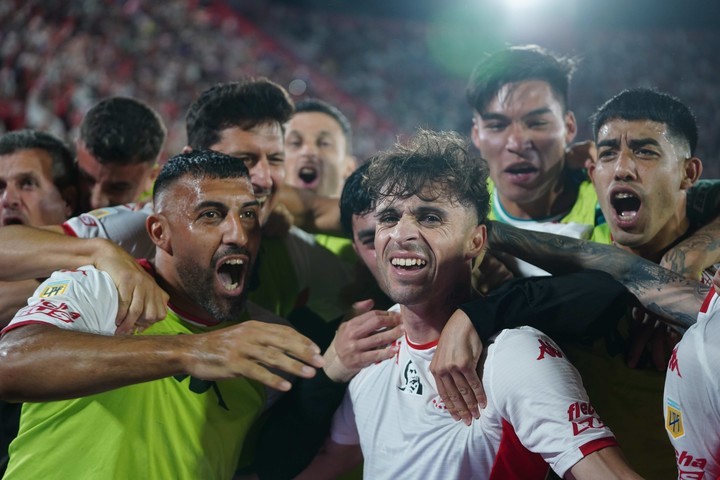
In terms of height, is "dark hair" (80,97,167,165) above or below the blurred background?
below

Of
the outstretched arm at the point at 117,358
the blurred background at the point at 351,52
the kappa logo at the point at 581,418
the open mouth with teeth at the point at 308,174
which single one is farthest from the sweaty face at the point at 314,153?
the blurred background at the point at 351,52

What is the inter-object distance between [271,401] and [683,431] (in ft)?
4.88

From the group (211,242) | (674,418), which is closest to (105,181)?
(211,242)

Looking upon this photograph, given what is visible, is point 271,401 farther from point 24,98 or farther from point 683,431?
point 24,98

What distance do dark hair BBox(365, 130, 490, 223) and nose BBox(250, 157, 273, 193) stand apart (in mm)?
749

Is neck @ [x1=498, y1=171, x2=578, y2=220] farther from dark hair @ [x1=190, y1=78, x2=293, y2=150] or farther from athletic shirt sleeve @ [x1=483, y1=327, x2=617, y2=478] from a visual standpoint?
athletic shirt sleeve @ [x1=483, y1=327, x2=617, y2=478]

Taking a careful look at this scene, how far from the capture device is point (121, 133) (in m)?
3.73

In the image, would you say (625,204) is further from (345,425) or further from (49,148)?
(49,148)

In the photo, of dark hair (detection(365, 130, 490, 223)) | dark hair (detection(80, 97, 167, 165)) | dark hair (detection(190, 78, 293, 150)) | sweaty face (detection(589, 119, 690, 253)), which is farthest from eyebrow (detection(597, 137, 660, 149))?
dark hair (detection(80, 97, 167, 165))

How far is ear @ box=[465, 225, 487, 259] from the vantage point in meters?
2.46

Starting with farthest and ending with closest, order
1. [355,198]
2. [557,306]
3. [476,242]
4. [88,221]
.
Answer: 1. [88,221]
2. [355,198]
3. [476,242]
4. [557,306]

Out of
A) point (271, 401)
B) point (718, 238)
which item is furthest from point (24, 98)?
point (718, 238)

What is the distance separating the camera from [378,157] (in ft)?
8.83

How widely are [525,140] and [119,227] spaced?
1.81 m
